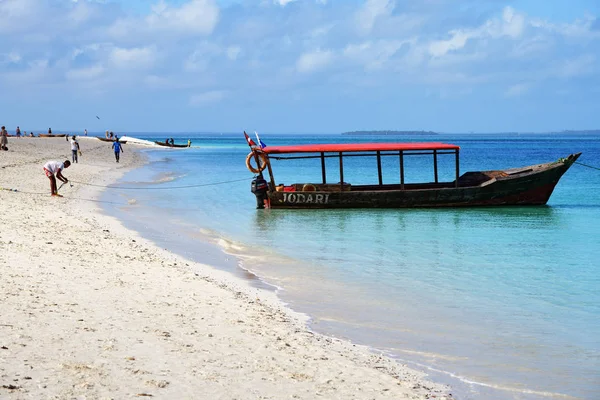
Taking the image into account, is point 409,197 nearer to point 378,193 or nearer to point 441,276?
point 378,193

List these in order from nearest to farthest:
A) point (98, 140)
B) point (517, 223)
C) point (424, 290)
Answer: point (424, 290) → point (517, 223) → point (98, 140)

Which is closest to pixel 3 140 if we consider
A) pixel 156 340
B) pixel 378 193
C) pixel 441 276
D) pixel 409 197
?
pixel 378 193

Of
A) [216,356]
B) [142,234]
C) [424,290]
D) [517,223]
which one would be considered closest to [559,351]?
[424,290]

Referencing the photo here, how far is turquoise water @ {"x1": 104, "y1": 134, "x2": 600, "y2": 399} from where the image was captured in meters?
7.05

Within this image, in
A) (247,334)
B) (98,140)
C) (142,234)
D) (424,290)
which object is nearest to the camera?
(247,334)

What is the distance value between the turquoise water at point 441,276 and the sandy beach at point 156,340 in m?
0.71

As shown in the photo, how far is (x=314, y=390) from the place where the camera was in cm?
546

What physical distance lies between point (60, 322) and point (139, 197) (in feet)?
59.7

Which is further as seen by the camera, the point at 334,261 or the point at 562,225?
the point at 562,225

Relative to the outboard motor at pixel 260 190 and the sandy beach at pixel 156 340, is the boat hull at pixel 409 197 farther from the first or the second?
the sandy beach at pixel 156 340

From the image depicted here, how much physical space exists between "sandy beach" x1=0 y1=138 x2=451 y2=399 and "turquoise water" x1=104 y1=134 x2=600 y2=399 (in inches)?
27.8

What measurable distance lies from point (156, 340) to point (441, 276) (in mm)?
6481

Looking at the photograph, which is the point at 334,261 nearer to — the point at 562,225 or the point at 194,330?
the point at 194,330

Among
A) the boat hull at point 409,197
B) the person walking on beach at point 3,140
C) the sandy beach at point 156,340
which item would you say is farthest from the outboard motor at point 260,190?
the person walking on beach at point 3,140
